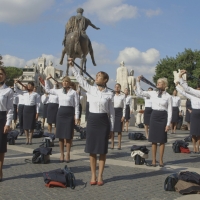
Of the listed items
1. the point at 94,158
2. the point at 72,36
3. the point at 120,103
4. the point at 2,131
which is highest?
the point at 72,36

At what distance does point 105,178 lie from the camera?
22.6ft

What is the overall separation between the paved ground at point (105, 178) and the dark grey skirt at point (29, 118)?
175 centimetres

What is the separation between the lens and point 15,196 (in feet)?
18.1

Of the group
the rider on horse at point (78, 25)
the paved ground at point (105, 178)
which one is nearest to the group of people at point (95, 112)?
the paved ground at point (105, 178)

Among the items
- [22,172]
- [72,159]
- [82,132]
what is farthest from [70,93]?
[82,132]

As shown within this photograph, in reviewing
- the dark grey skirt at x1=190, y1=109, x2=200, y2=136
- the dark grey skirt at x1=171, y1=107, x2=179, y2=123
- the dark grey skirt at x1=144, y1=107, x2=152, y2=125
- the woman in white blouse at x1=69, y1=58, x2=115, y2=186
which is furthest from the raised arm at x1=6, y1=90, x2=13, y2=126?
the dark grey skirt at x1=171, y1=107, x2=179, y2=123

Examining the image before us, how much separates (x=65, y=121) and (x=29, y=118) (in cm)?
329

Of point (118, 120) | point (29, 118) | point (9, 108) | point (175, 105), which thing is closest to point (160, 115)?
point (118, 120)

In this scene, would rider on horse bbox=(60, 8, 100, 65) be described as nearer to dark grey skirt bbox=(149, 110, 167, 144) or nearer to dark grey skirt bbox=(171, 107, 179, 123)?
dark grey skirt bbox=(171, 107, 179, 123)

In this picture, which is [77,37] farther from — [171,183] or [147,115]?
[171,183]

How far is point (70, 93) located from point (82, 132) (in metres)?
5.25

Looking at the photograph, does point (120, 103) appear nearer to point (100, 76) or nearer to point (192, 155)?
point (192, 155)

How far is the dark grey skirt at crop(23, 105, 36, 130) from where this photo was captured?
11828 millimetres

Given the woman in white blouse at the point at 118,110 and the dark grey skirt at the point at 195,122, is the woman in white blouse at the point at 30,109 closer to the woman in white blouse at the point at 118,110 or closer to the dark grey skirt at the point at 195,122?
the woman in white blouse at the point at 118,110
